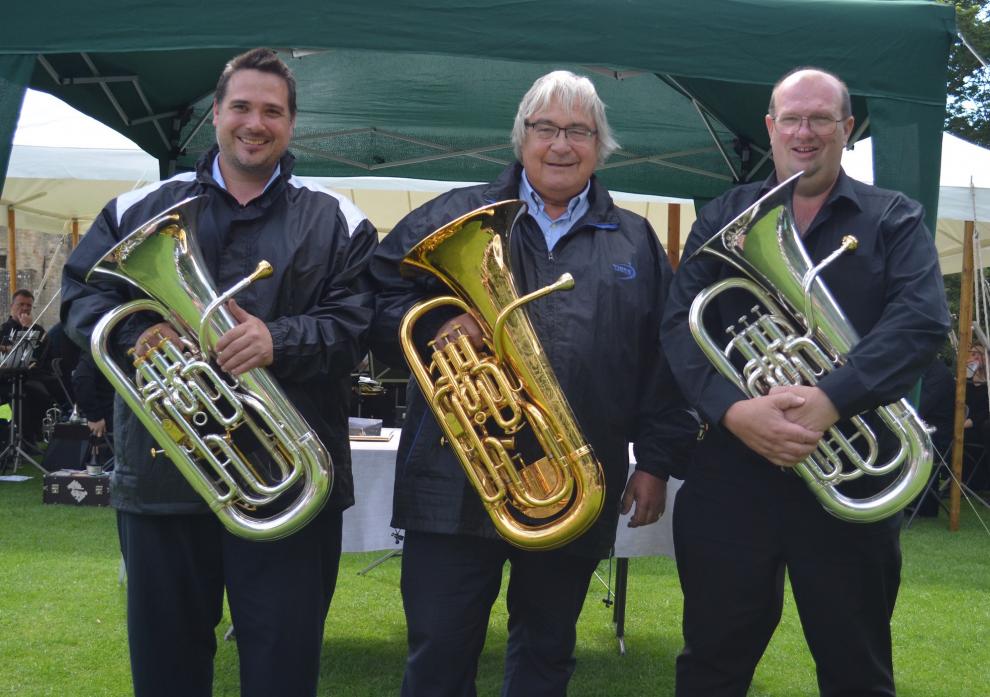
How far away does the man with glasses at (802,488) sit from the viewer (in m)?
2.56

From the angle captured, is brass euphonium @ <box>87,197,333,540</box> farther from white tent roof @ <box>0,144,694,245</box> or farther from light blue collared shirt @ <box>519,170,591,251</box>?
white tent roof @ <box>0,144,694,245</box>

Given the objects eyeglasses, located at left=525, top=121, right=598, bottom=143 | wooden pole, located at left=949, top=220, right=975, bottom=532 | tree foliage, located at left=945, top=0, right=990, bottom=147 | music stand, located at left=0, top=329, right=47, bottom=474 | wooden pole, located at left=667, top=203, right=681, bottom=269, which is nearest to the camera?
eyeglasses, located at left=525, top=121, right=598, bottom=143

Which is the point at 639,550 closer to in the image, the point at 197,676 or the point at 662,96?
the point at 197,676

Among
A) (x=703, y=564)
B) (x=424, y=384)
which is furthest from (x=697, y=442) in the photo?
(x=424, y=384)

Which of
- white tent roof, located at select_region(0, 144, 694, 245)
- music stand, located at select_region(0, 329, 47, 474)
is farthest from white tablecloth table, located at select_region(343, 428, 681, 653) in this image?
music stand, located at select_region(0, 329, 47, 474)

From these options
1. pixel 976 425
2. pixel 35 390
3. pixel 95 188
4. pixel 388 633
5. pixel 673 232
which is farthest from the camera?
pixel 95 188

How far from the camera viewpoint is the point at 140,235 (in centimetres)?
229

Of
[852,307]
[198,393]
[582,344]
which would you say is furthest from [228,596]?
[852,307]

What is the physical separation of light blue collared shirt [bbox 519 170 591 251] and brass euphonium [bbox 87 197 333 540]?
2.70 ft

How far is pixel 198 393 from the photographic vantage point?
2.33 m

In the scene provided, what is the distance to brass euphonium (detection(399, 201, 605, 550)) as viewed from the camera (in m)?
2.40

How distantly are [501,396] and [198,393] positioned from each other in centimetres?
74

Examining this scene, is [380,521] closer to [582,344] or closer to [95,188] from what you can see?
[582,344]

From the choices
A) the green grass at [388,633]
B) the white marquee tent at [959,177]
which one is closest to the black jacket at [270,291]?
the green grass at [388,633]
